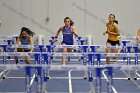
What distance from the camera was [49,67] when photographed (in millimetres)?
6109

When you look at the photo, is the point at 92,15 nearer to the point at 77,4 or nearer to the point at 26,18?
the point at 77,4

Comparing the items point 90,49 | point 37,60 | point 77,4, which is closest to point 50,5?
point 77,4

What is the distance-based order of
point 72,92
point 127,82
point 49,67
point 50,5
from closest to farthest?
point 49,67, point 72,92, point 127,82, point 50,5

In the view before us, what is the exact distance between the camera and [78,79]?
10000 mm

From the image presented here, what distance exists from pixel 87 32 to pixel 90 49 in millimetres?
6915

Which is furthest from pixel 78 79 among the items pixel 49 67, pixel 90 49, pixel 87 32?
pixel 87 32

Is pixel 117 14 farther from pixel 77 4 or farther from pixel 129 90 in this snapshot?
pixel 129 90

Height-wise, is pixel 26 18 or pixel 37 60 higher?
pixel 26 18

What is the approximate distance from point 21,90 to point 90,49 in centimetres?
245

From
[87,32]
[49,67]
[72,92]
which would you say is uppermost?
[87,32]

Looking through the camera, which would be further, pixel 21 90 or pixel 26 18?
pixel 26 18

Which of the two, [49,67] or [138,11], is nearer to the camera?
[49,67]

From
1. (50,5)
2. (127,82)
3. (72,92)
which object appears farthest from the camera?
(50,5)

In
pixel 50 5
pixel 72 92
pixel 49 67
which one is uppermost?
pixel 50 5
